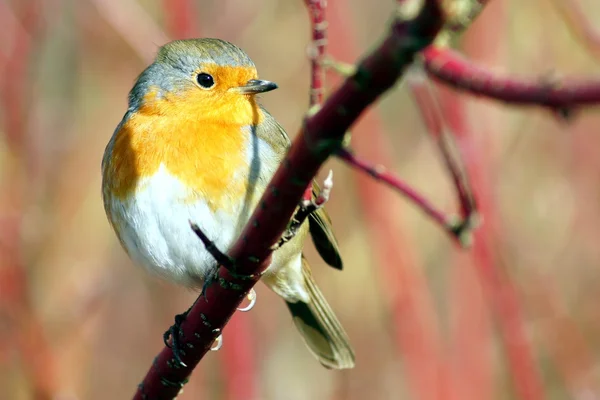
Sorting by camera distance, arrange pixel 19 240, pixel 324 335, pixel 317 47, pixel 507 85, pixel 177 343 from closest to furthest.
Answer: pixel 507 85
pixel 317 47
pixel 177 343
pixel 324 335
pixel 19 240

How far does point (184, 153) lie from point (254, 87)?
369 millimetres

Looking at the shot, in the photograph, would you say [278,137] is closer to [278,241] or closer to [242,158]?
[242,158]

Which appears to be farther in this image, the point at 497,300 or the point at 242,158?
the point at 497,300

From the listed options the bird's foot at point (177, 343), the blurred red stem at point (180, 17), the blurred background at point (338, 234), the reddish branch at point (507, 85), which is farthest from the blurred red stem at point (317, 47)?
the blurred red stem at point (180, 17)

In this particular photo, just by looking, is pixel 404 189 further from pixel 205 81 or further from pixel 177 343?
pixel 205 81

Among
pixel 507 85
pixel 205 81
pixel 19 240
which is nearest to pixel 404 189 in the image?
pixel 507 85

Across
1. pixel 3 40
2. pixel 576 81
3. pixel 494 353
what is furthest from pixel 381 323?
pixel 576 81

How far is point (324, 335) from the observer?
3.68 metres

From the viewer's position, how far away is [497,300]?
353 centimetres

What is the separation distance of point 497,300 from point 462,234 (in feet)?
7.65

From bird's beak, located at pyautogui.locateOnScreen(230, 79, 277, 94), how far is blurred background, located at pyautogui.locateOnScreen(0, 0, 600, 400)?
1.00 metres

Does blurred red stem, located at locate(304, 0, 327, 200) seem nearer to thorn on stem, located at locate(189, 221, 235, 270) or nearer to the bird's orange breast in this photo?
thorn on stem, located at locate(189, 221, 235, 270)

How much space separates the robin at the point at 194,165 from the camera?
110 inches

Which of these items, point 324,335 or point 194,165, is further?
point 324,335
